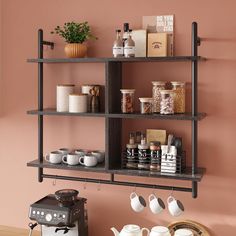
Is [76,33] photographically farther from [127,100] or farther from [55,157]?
[55,157]

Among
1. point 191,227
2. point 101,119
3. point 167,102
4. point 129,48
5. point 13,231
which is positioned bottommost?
point 13,231

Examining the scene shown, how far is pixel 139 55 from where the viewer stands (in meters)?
2.51

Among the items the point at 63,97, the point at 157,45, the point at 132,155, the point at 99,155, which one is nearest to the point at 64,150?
the point at 99,155

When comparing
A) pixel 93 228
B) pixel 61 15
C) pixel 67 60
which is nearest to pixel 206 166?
pixel 93 228

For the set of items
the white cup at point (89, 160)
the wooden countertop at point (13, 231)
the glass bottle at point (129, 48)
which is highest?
the glass bottle at point (129, 48)

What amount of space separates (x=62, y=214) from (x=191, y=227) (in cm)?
77

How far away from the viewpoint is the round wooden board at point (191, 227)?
253 centimetres

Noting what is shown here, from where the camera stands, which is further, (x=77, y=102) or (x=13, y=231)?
(x=13, y=231)

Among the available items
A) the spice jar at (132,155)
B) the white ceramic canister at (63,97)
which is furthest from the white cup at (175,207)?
the white ceramic canister at (63,97)

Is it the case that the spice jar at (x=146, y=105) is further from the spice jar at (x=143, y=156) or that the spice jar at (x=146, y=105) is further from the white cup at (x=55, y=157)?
the white cup at (x=55, y=157)

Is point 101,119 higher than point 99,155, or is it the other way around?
point 101,119

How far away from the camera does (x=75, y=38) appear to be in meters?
2.59

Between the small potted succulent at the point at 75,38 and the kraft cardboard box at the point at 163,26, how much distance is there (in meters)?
0.36

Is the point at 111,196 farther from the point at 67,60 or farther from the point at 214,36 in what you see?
the point at 214,36
